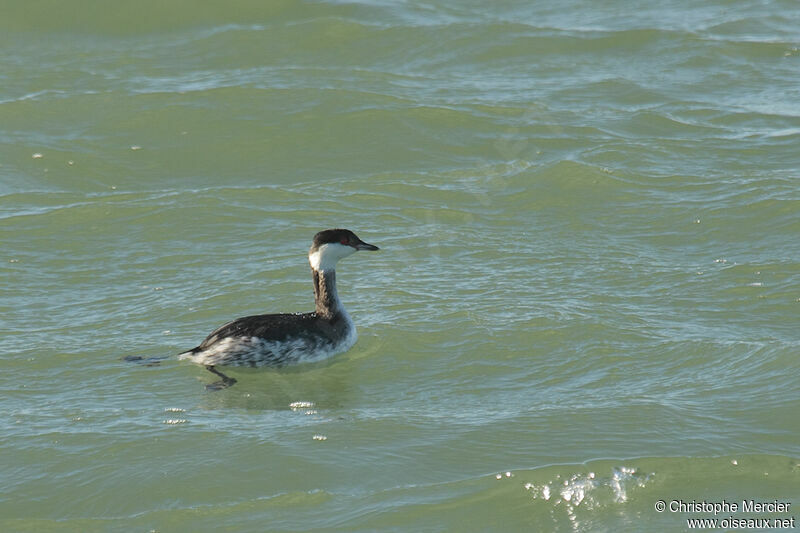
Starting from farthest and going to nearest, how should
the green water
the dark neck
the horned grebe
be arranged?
the dark neck, the horned grebe, the green water

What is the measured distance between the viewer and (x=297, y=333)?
953 cm

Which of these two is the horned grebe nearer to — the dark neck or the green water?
the dark neck

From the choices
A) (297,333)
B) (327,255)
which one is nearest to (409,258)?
(327,255)

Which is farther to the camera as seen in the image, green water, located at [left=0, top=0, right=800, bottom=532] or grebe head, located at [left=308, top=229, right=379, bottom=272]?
grebe head, located at [left=308, top=229, right=379, bottom=272]

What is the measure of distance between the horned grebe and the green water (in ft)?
0.58

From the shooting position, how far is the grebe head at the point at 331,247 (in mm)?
10047

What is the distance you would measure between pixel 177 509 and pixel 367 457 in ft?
4.12

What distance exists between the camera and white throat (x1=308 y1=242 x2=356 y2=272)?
10.0m

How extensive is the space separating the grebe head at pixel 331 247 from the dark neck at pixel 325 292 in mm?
49

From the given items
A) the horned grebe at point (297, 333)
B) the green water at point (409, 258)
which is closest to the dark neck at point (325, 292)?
the horned grebe at point (297, 333)

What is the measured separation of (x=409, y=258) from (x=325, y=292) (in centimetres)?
182

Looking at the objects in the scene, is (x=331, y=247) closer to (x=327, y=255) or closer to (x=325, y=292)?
(x=327, y=255)

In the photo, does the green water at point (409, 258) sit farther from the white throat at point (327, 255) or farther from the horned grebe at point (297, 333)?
the white throat at point (327, 255)

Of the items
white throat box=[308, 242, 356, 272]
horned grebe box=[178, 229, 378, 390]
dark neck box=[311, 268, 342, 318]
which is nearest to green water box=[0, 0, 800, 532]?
horned grebe box=[178, 229, 378, 390]
